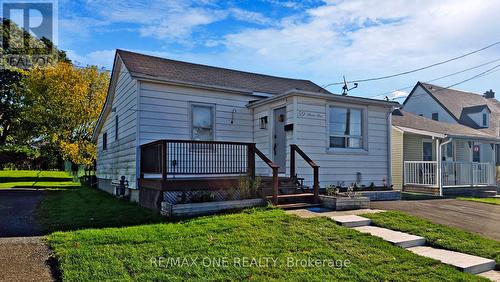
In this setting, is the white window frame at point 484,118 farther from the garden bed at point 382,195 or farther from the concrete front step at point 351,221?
the concrete front step at point 351,221

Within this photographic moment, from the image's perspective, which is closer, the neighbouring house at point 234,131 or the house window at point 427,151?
the neighbouring house at point 234,131

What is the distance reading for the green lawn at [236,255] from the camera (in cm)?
412

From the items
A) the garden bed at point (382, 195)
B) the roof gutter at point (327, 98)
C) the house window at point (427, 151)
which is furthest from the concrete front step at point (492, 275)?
the house window at point (427, 151)

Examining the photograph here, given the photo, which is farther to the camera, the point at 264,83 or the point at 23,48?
the point at 23,48

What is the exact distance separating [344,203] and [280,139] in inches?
129

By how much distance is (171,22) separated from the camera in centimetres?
1066

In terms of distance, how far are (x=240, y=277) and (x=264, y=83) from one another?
10.1 metres

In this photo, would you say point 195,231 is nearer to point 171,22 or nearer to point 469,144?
point 171,22

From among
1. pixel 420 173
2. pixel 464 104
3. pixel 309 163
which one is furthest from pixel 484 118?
pixel 309 163

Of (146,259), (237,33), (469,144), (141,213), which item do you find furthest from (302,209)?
(469,144)

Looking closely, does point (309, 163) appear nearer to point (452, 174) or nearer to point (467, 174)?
point (452, 174)

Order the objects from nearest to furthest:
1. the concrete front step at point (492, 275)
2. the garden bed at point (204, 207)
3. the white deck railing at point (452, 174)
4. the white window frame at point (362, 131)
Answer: the concrete front step at point (492, 275)
the garden bed at point (204, 207)
the white window frame at point (362, 131)
the white deck railing at point (452, 174)

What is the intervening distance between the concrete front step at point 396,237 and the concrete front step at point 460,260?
15 cm

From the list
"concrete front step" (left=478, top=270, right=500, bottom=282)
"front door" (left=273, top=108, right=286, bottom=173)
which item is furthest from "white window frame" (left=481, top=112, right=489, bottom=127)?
"concrete front step" (left=478, top=270, right=500, bottom=282)
